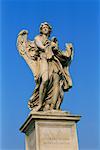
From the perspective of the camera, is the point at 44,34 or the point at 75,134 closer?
the point at 75,134

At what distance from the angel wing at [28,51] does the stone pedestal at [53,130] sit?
171cm

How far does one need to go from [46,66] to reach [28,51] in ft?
3.54

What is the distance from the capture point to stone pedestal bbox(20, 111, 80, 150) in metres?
14.1

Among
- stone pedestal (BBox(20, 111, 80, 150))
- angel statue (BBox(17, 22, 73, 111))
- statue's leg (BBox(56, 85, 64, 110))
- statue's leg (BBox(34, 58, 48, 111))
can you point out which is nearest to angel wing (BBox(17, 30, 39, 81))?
angel statue (BBox(17, 22, 73, 111))

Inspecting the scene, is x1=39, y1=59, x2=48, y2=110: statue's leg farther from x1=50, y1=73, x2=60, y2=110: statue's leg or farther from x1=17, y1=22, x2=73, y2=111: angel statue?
x1=50, y1=73, x2=60, y2=110: statue's leg

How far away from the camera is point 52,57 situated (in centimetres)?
1532

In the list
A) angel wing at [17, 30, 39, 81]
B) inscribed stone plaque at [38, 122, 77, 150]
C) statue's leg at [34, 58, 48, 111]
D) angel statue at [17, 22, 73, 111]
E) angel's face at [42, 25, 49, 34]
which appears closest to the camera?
inscribed stone plaque at [38, 122, 77, 150]

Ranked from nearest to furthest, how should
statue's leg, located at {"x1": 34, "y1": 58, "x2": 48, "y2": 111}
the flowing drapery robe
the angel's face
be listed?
statue's leg, located at {"x1": 34, "y1": 58, "x2": 48, "y2": 111}
the flowing drapery robe
the angel's face

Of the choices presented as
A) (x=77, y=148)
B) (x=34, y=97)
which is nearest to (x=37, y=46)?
(x=34, y=97)

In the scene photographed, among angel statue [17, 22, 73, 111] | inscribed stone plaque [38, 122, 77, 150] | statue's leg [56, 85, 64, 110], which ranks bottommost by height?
inscribed stone plaque [38, 122, 77, 150]

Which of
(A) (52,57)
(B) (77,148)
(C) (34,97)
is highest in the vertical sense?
(A) (52,57)

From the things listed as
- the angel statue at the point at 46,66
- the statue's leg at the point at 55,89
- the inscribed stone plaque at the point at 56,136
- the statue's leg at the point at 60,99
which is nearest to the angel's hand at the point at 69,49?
the angel statue at the point at 46,66

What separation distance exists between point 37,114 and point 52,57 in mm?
2197

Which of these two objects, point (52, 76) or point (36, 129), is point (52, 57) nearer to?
point (52, 76)
